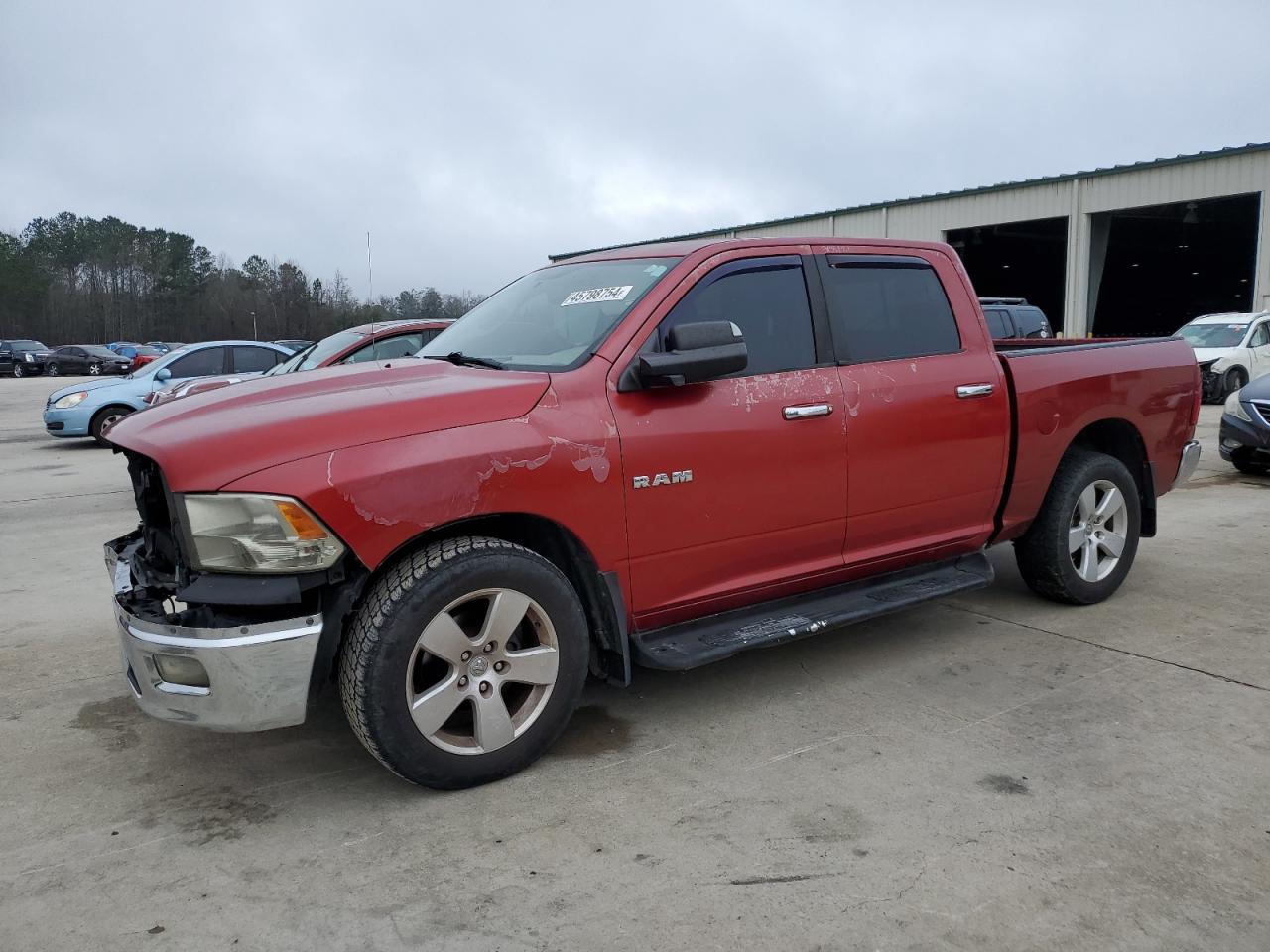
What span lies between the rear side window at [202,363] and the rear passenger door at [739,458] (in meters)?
11.8

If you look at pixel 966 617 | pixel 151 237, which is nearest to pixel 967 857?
pixel 966 617

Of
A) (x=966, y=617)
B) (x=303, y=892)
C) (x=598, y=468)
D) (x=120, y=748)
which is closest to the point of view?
(x=303, y=892)

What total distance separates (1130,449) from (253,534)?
467cm

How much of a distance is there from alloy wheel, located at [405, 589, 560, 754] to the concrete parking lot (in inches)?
8.8

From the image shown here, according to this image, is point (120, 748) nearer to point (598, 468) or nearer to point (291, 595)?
point (291, 595)

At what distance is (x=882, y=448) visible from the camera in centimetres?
414

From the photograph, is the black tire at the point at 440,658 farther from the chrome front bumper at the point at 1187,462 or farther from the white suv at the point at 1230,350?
the white suv at the point at 1230,350

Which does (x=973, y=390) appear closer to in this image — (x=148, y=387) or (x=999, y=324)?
(x=999, y=324)

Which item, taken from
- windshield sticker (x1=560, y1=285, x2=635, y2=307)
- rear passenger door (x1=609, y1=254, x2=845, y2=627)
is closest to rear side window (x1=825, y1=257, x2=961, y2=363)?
rear passenger door (x1=609, y1=254, x2=845, y2=627)

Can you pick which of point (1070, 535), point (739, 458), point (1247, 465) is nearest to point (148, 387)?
point (739, 458)

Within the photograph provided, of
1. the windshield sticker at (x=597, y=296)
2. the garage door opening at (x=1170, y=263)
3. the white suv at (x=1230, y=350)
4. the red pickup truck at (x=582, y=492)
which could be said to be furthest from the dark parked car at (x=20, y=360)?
the windshield sticker at (x=597, y=296)

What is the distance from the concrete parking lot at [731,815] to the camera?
255 cm

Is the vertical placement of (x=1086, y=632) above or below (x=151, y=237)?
below

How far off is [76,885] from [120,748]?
982 mm
